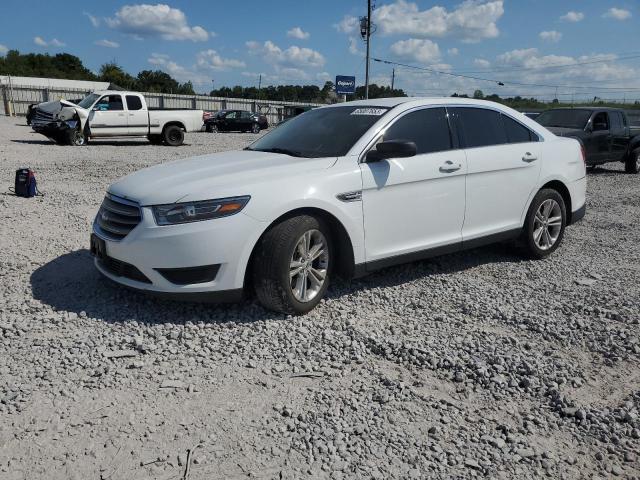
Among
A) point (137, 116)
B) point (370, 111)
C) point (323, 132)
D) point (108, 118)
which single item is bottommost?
point (323, 132)

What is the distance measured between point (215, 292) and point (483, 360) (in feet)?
6.00

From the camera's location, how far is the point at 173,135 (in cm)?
2039

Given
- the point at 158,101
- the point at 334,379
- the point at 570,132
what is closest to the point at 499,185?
the point at 334,379

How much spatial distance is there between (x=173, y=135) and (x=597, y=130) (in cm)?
1399

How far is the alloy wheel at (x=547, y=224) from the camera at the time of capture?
5801mm

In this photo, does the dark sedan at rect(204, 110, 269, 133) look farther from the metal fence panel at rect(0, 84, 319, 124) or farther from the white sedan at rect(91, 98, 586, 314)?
the white sedan at rect(91, 98, 586, 314)

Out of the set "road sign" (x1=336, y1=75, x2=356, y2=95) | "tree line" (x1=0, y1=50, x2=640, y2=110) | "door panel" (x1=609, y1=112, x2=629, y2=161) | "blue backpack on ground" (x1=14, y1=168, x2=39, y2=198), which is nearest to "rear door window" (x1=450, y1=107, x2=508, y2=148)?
"blue backpack on ground" (x1=14, y1=168, x2=39, y2=198)

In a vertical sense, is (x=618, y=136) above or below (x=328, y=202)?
above

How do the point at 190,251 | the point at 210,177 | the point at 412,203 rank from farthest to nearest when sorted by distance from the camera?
1. the point at 412,203
2. the point at 210,177
3. the point at 190,251

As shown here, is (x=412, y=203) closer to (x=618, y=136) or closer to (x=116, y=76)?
(x=618, y=136)

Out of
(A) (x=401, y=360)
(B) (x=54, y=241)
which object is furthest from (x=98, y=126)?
(A) (x=401, y=360)

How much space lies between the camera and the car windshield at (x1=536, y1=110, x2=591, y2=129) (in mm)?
13500

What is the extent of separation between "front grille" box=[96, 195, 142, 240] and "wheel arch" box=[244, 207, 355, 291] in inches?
34.5

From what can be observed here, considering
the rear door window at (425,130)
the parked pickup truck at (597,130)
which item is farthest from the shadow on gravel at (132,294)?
the parked pickup truck at (597,130)
